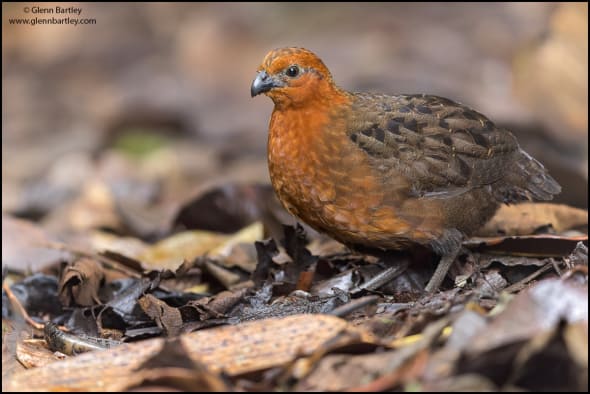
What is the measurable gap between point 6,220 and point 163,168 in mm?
3157

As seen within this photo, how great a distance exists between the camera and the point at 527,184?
5.79 meters

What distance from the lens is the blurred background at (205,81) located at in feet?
28.7

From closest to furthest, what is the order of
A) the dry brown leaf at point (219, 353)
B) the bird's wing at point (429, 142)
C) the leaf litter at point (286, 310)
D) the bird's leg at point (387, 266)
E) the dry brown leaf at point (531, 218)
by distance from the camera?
1. the leaf litter at point (286, 310)
2. the dry brown leaf at point (219, 353)
3. the bird's leg at point (387, 266)
4. the bird's wing at point (429, 142)
5. the dry brown leaf at point (531, 218)

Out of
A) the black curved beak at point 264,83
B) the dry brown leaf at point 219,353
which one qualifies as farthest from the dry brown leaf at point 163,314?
the black curved beak at point 264,83

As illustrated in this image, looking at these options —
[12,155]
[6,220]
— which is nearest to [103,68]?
[12,155]

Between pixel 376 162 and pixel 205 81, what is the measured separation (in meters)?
7.51

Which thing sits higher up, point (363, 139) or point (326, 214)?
point (363, 139)

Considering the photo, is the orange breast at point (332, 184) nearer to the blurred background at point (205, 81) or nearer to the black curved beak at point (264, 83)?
the black curved beak at point (264, 83)

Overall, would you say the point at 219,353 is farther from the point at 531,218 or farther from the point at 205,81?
the point at 205,81

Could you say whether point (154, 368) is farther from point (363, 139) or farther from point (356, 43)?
point (356, 43)

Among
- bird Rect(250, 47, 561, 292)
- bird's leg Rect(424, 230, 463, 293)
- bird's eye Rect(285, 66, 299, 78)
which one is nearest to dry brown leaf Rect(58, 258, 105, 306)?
bird Rect(250, 47, 561, 292)

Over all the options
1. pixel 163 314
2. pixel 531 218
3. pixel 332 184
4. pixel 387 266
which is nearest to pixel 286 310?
pixel 163 314

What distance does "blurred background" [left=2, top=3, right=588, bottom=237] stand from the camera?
873 cm

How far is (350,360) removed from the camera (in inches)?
134
